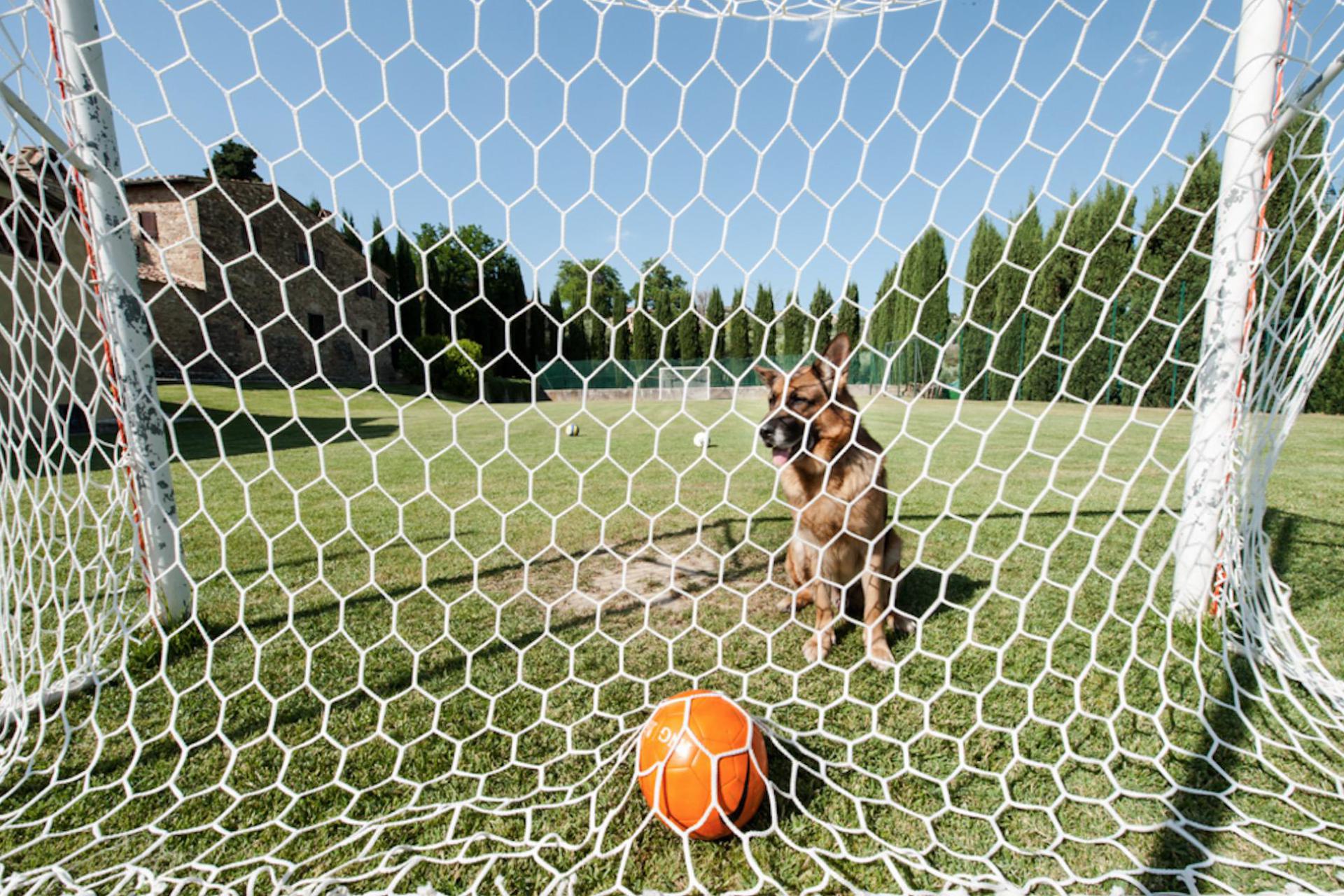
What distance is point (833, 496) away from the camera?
250cm

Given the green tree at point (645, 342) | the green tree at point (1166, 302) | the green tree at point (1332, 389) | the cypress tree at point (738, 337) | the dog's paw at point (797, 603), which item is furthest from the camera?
the green tree at point (645, 342)

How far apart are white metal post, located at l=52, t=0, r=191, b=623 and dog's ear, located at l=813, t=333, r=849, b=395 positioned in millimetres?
2479

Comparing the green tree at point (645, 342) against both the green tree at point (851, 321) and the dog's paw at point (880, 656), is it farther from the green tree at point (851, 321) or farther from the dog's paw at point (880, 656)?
the dog's paw at point (880, 656)

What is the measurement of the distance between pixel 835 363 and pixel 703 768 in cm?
160

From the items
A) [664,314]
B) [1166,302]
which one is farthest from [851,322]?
[1166,302]

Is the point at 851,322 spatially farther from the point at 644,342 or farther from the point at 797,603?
the point at 644,342

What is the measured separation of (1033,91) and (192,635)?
3665 mm

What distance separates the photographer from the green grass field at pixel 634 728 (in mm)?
1495

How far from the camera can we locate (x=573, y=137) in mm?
2197

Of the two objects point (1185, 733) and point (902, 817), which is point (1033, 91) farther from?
point (902, 817)

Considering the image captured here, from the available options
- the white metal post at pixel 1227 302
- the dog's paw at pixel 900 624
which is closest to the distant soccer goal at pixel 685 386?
the dog's paw at pixel 900 624

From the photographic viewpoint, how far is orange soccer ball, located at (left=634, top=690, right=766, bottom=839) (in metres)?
1.53

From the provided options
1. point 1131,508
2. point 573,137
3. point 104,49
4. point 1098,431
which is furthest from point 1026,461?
point 104,49

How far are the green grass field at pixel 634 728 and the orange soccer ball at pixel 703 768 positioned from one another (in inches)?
2.9
